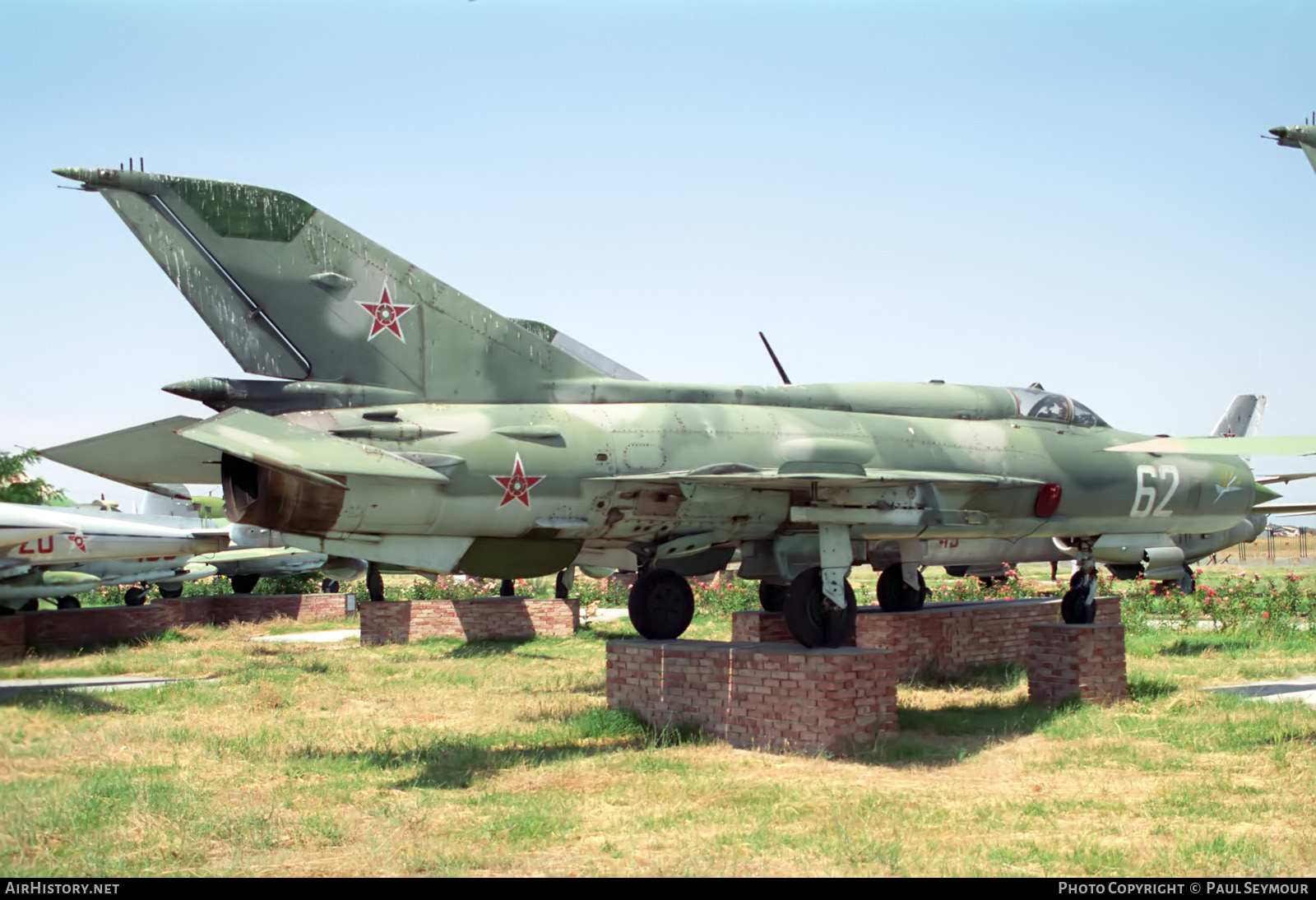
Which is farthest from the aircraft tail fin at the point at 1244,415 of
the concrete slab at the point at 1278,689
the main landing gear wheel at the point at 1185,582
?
the concrete slab at the point at 1278,689

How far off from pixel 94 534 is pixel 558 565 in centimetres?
1375

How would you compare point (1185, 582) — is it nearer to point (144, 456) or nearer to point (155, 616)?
point (144, 456)

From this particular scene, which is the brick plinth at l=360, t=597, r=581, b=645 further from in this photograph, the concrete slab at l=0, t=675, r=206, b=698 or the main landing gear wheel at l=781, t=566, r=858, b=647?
the main landing gear wheel at l=781, t=566, r=858, b=647

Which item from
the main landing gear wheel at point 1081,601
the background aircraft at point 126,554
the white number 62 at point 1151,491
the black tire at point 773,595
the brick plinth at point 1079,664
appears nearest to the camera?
the brick plinth at point 1079,664

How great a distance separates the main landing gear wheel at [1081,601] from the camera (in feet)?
48.3

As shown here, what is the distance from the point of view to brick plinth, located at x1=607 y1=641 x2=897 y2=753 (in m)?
10.3

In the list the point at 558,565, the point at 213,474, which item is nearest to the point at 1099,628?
the point at 558,565

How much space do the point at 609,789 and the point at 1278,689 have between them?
32.2 feet

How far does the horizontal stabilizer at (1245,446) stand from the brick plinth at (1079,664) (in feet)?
8.04

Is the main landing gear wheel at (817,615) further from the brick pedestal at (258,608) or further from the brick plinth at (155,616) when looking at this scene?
the brick pedestal at (258,608)

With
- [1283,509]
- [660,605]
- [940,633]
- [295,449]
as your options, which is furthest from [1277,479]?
[295,449]

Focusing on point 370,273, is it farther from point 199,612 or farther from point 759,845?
point 199,612

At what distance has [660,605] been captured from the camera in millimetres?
12664

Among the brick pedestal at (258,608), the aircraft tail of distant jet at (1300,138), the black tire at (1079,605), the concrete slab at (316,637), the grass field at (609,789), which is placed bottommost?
the concrete slab at (316,637)
